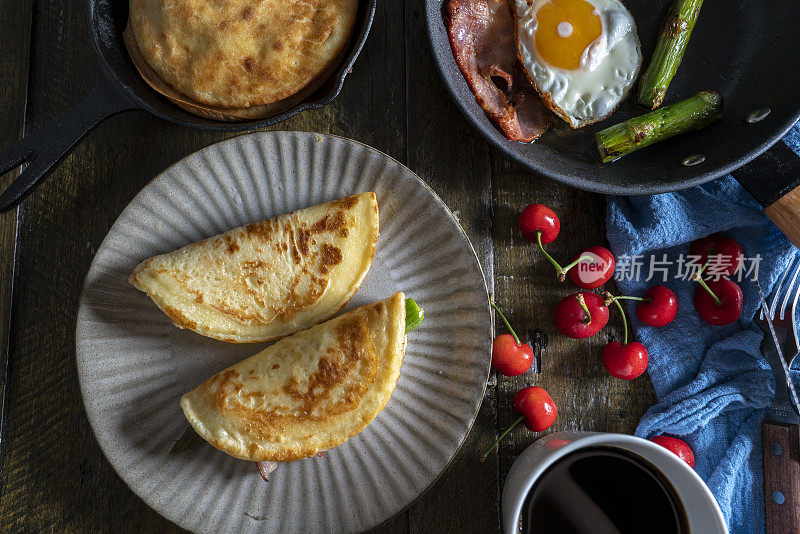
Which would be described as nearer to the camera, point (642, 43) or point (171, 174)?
point (171, 174)

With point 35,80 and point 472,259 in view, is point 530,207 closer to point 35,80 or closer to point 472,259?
point 472,259

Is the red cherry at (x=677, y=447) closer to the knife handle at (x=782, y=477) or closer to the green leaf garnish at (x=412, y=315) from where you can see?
the knife handle at (x=782, y=477)

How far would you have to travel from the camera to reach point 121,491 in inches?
78.4

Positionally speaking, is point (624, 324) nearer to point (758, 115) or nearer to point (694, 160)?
point (694, 160)

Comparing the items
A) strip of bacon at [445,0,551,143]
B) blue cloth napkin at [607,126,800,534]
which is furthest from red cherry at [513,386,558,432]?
strip of bacon at [445,0,551,143]

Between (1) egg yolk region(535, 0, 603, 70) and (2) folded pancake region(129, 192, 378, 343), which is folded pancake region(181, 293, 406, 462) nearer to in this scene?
(2) folded pancake region(129, 192, 378, 343)

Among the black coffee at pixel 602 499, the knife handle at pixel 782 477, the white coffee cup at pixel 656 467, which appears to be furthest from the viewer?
the knife handle at pixel 782 477

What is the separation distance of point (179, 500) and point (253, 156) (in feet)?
3.49

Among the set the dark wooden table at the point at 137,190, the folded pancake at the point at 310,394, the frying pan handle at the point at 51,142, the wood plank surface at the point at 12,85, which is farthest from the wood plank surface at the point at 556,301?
the wood plank surface at the point at 12,85

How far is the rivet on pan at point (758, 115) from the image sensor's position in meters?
1.98

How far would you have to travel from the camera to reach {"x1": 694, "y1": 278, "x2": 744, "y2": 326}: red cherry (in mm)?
1978

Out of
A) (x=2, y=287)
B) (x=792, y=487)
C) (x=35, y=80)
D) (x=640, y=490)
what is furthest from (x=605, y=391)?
(x=35, y=80)

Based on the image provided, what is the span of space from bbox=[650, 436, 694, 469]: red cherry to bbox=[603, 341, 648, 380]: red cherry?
0.22 m

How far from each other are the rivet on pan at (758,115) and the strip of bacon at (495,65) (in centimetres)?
66
